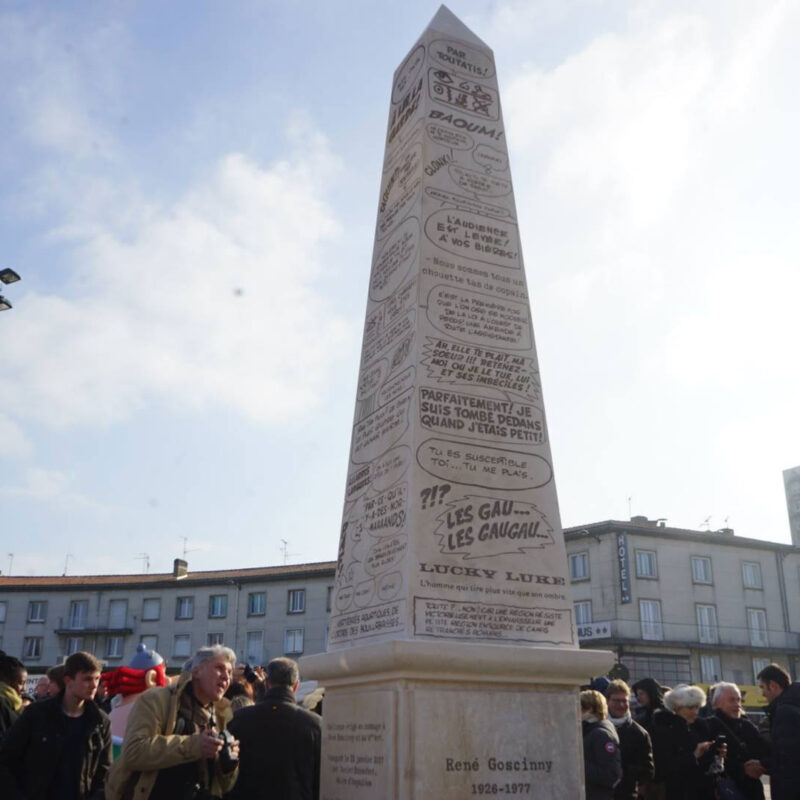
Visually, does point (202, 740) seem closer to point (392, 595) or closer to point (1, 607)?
point (392, 595)

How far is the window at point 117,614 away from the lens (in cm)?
5547

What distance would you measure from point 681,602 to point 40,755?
Answer: 4412 centimetres

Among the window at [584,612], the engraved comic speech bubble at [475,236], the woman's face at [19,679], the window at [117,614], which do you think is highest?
the window at [117,614]

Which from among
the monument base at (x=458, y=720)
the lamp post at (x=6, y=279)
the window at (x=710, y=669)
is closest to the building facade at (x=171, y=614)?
the window at (x=710, y=669)

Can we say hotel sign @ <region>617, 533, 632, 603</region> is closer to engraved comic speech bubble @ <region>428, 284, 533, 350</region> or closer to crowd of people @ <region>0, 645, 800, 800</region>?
crowd of people @ <region>0, 645, 800, 800</region>

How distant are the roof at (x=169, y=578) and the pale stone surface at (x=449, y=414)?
45953 millimetres

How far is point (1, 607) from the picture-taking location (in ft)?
184

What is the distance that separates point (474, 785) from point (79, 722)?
231cm

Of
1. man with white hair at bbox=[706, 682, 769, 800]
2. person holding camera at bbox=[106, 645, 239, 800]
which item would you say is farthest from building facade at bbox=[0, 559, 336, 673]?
person holding camera at bbox=[106, 645, 239, 800]

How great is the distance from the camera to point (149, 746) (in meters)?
4.36

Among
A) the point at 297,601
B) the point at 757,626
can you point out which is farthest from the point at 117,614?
the point at 757,626

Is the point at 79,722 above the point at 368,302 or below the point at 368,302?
below

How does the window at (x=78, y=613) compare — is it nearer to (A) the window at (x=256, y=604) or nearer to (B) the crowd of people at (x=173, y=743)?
(A) the window at (x=256, y=604)

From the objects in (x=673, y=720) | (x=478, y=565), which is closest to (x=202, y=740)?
(x=478, y=565)
